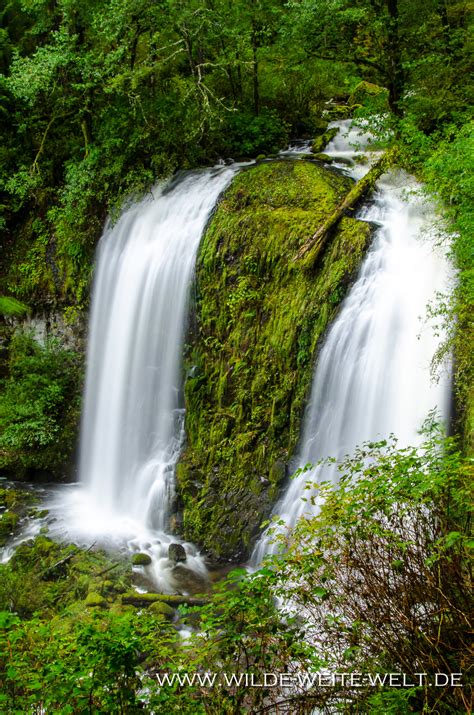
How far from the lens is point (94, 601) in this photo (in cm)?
680

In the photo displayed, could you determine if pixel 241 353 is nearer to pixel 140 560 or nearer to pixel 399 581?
pixel 140 560

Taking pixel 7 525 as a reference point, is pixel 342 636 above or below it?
above

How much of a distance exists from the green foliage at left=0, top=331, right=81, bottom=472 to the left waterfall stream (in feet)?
1.84

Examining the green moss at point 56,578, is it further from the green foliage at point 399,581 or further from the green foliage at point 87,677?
the green foliage at point 399,581

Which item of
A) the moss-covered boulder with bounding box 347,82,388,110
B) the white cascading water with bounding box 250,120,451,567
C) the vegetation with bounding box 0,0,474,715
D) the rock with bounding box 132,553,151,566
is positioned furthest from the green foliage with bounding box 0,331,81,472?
the moss-covered boulder with bounding box 347,82,388,110

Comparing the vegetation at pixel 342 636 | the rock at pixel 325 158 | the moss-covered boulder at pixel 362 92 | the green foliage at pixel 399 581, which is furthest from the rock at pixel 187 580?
the moss-covered boulder at pixel 362 92

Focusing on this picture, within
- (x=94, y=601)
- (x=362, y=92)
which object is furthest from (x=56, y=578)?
(x=362, y=92)

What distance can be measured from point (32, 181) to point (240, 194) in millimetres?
5004

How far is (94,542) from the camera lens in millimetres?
8445

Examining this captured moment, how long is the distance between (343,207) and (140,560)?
18.5 ft

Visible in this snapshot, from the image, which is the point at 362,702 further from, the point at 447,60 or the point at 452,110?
the point at 447,60

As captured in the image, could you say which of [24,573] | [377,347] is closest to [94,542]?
[24,573]

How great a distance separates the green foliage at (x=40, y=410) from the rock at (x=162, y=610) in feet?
16.3

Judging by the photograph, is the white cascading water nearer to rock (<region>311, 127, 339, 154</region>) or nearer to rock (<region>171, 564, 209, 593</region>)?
rock (<region>171, 564, 209, 593</region>)
